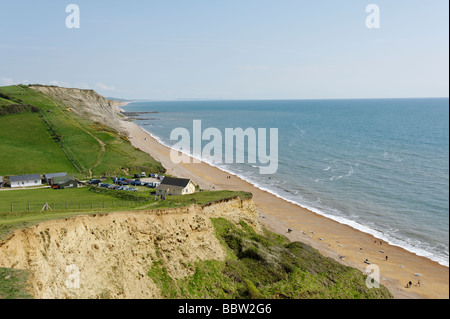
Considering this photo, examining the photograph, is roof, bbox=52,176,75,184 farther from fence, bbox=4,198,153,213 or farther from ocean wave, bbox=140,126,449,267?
ocean wave, bbox=140,126,449,267

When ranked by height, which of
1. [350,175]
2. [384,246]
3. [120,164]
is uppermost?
[120,164]

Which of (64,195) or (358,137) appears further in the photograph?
(358,137)

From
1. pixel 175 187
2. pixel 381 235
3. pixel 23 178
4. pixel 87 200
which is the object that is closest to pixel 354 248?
pixel 381 235

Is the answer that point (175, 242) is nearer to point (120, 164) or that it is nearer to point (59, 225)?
point (59, 225)

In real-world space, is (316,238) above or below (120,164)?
below

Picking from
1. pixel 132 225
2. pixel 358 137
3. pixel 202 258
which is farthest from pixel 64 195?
pixel 358 137

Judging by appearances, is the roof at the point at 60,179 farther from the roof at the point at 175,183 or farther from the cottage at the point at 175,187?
the roof at the point at 175,183

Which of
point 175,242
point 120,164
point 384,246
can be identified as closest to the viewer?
point 175,242
